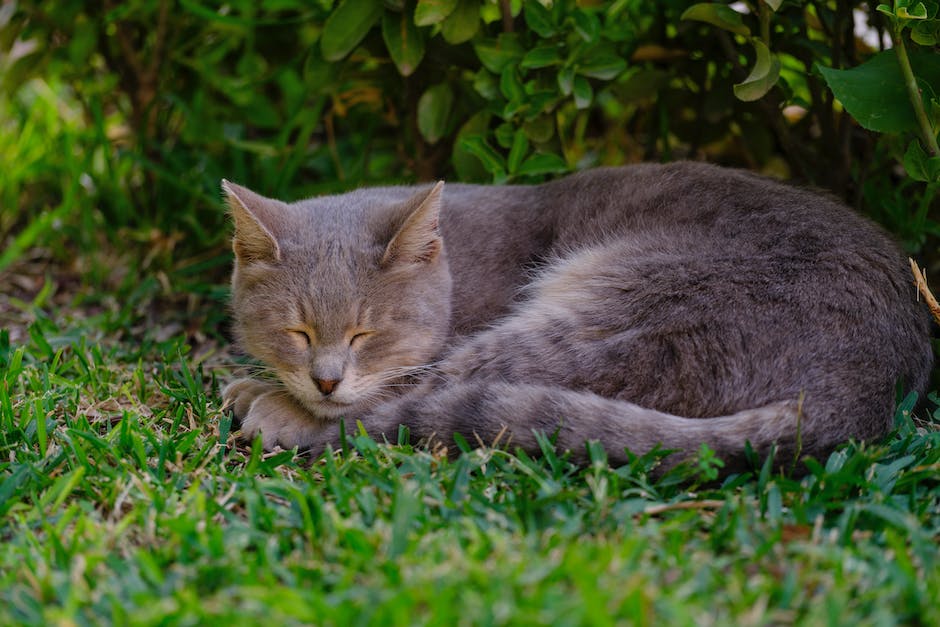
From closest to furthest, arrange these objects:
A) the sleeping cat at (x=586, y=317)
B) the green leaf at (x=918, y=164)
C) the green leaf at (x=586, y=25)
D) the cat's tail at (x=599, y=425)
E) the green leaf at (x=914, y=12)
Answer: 1. the cat's tail at (x=599, y=425)
2. the sleeping cat at (x=586, y=317)
3. the green leaf at (x=914, y=12)
4. the green leaf at (x=918, y=164)
5. the green leaf at (x=586, y=25)

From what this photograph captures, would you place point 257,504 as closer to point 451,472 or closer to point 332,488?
point 332,488

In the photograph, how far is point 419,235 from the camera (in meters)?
3.16

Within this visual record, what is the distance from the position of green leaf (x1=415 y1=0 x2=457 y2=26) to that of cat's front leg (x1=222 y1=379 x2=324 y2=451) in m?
1.57

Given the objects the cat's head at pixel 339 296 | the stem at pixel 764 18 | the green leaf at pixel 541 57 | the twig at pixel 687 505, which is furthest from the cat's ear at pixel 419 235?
the stem at pixel 764 18

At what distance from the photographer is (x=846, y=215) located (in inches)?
125

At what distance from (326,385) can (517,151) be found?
140 centimetres

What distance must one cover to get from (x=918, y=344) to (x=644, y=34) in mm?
2095

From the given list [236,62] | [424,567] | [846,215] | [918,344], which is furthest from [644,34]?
[424,567]

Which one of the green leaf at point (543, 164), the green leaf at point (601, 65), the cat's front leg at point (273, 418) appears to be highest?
the green leaf at point (601, 65)

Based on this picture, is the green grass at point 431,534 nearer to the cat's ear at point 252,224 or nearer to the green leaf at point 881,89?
the cat's ear at point 252,224

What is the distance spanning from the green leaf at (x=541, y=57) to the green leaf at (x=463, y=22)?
264 millimetres

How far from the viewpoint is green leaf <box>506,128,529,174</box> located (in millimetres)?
3787

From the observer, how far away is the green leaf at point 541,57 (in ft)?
11.8

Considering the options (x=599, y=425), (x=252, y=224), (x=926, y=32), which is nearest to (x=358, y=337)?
(x=252, y=224)
